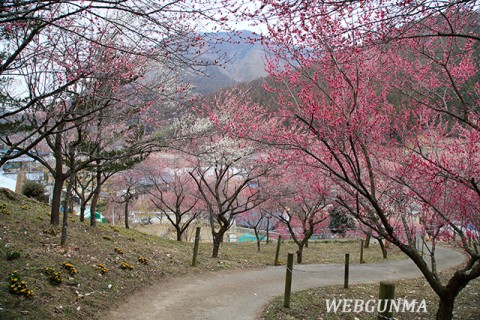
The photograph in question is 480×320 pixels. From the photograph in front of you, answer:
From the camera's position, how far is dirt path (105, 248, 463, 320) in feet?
19.1

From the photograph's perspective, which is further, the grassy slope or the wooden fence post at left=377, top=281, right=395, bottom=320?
the grassy slope

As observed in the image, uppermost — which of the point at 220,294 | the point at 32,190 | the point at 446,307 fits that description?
the point at 32,190

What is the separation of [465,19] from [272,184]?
11624 mm

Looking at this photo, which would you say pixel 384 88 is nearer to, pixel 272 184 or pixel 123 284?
pixel 123 284

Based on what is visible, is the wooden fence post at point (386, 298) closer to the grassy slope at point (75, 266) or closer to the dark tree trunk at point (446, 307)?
the dark tree trunk at point (446, 307)

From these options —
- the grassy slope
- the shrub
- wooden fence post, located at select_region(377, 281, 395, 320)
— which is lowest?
the grassy slope

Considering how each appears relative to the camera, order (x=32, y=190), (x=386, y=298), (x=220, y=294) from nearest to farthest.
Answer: (x=386, y=298) → (x=220, y=294) → (x=32, y=190)

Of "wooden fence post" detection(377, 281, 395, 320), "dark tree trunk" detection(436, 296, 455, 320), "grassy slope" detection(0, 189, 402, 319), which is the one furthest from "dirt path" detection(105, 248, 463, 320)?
"dark tree trunk" detection(436, 296, 455, 320)

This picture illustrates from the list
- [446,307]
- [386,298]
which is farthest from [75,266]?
[446,307]

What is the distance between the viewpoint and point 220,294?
7191 millimetres

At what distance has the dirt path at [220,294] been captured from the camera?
5.81 meters

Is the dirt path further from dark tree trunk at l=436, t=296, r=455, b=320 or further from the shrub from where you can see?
the shrub

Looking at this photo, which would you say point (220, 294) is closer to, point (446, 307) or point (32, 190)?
point (446, 307)

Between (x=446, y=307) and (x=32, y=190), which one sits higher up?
(x=32, y=190)
